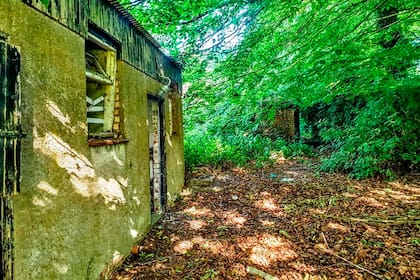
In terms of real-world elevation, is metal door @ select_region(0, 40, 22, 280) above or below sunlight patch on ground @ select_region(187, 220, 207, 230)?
above

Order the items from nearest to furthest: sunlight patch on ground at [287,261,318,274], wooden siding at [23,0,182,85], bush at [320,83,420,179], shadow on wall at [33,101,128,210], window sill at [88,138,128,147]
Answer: shadow on wall at [33,101,128,210] < wooden siding at [23,0,182,85] < window sill at [88,138,128,147] < sunlight patch on ground at [287,261,318,274] < bush at [320,83,420,179]

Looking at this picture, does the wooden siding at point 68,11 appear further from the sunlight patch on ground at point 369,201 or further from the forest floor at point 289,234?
the sunlight patch on ground at point 369,201

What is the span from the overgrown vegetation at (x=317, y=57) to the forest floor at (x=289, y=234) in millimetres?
1292

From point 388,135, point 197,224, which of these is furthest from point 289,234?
point 388,135

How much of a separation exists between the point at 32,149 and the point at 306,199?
5112mm

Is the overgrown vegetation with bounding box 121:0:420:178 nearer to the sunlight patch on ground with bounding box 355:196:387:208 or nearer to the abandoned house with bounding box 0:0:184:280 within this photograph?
the sunlight patch on ground with bounding box 355:196:387:208

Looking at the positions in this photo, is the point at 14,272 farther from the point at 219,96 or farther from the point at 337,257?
the point at 219,96

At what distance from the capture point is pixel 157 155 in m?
5.38

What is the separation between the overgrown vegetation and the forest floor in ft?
4.24

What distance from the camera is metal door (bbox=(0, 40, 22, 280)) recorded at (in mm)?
1668

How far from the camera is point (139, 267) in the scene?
3275 millimetres

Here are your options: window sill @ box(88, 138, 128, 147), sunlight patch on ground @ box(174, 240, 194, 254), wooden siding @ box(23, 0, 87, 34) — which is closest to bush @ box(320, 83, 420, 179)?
sunlight patch on ground @ box(174, 240, 194, 254)

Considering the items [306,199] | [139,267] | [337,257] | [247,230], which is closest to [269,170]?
[306,199]

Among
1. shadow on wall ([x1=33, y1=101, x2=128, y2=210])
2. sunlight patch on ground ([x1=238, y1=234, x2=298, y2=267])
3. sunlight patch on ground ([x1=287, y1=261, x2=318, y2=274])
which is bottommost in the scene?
sunlight patch on ground ([x1=287, y1=261, x2=318, y2=274])
